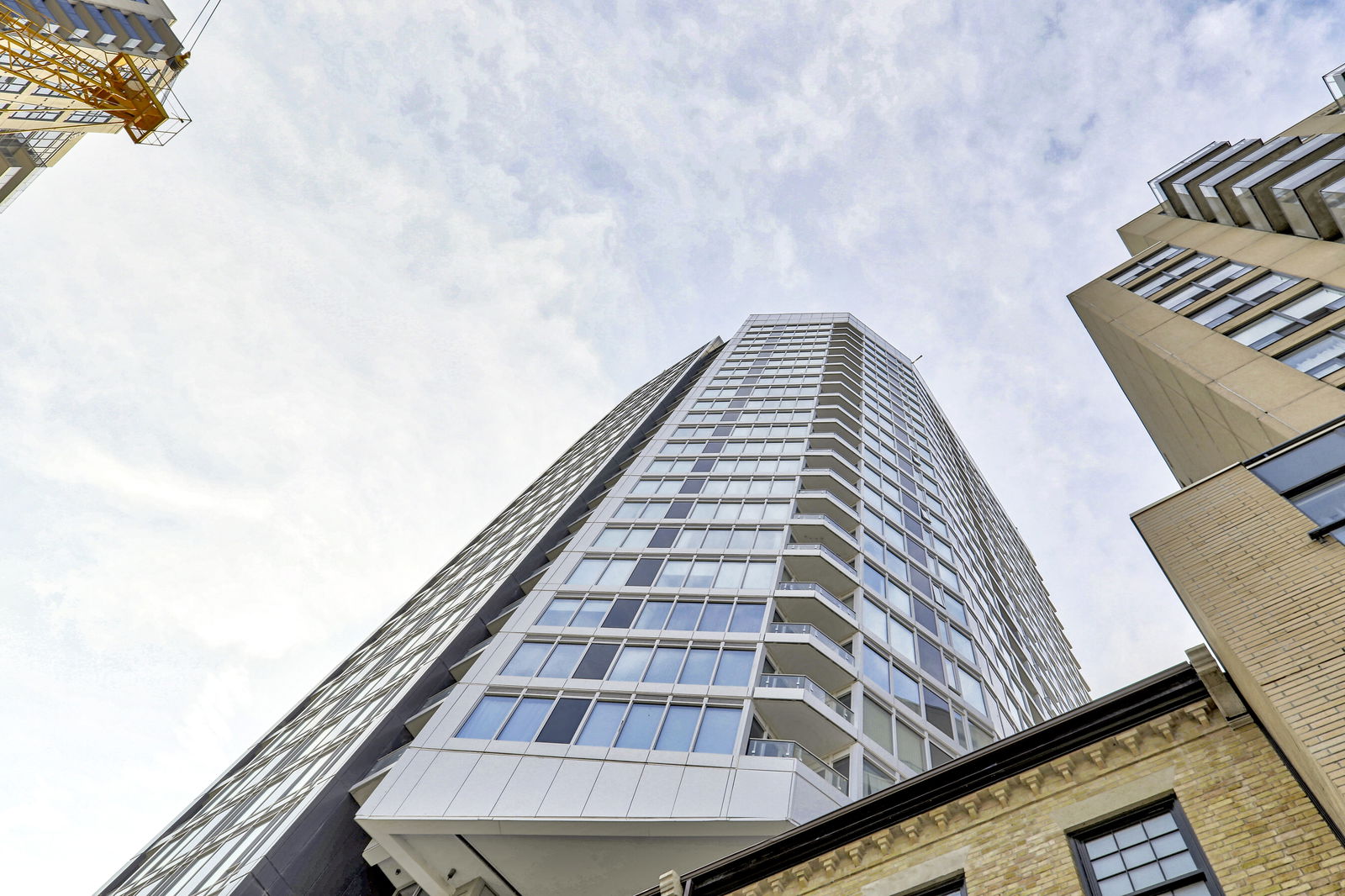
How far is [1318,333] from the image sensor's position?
2345 cm

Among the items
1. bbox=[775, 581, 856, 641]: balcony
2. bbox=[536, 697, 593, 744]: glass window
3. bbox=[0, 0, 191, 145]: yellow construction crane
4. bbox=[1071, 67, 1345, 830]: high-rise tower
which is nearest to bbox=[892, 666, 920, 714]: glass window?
bbox=[775, 581, 856, 641]: balcony

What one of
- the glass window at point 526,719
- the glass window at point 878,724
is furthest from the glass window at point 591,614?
the glass window at point 878,724

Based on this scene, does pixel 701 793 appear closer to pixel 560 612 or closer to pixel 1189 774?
pixel 560 612

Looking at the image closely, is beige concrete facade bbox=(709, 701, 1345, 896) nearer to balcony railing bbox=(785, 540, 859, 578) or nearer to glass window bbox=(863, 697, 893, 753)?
glass window bbox=(863, 697, 893, 753)

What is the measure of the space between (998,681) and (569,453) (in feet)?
140

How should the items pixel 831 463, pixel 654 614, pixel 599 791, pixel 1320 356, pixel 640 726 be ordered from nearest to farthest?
pixel 599 791
pixel 1320 356
pixel 640 726
pixel 654 614
pixel 831 463

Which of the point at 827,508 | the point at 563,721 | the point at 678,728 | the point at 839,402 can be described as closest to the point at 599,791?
the point at 678,728

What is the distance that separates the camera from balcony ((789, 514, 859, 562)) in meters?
34.5

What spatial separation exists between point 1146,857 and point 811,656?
1655 centimetres

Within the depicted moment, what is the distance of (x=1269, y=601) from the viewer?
1070cm

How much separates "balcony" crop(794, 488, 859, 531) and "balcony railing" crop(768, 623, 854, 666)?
32.5 ft

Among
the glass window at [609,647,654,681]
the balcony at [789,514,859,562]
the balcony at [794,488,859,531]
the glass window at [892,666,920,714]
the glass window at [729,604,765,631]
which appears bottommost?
the glass window at [892,666,920,714]

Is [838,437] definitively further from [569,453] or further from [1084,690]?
[1084,690]

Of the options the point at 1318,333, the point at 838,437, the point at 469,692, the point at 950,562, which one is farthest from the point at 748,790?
the point at 838,437
